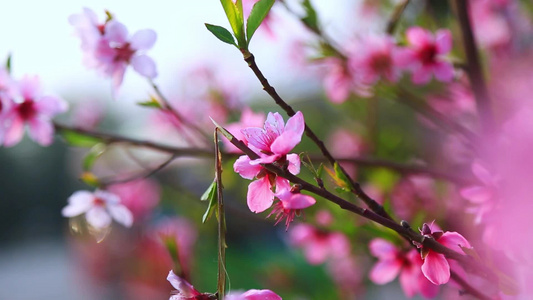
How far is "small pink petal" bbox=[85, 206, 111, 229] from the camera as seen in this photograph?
2.60ft

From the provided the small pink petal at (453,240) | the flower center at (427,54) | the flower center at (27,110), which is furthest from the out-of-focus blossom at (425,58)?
the flower center at (27,110)

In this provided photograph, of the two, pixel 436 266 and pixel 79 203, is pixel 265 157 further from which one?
pixel 79 203

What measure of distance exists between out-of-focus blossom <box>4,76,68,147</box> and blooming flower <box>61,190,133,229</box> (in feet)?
0.35

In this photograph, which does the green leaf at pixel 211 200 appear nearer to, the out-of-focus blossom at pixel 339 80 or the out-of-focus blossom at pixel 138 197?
the out-of-focus blossom at pixel 339 80

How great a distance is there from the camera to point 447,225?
4.19 feet

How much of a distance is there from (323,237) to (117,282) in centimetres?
281

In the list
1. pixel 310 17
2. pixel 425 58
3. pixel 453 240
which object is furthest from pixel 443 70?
pixel 453 240

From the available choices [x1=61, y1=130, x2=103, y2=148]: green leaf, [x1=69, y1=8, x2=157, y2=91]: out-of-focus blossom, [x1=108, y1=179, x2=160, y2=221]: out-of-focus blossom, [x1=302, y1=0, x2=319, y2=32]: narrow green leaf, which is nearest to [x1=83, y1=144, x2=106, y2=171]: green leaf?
[x1=61, y1=130, x2=103, y2=148]: green leaf

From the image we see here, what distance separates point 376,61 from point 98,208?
20.7 inches

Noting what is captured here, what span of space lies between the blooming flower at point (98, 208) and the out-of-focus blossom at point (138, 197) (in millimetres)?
1101

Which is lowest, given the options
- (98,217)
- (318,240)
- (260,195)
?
(318,240)

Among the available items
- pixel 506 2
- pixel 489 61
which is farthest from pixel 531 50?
pixel 506 2

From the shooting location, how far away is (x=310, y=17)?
88 centimetres

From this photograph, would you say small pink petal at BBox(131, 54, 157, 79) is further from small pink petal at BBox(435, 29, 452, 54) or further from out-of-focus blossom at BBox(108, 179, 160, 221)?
out-of-focus blossom at BBox(108, 179, 160, 221)
